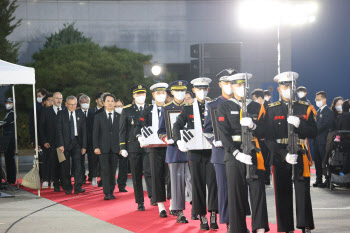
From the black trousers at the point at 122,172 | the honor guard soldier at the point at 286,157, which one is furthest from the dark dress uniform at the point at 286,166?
the black trousers at the point at 122,172

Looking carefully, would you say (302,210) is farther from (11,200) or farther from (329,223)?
(11,200)

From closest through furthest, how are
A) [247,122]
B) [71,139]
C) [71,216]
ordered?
1. [247,122]
2. [71,216]
3. [71,139]

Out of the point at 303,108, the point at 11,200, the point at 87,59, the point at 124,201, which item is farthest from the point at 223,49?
the point at 87,59

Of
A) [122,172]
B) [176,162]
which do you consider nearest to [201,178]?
[176,162]

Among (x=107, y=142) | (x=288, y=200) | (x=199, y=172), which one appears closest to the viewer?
(x=288, y=200)

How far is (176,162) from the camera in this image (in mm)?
10453

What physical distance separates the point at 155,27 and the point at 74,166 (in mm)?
22977

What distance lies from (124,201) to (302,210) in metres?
5.04

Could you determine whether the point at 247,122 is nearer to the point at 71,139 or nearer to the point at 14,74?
the point at 14,74

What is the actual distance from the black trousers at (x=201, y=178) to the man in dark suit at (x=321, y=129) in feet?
17.7

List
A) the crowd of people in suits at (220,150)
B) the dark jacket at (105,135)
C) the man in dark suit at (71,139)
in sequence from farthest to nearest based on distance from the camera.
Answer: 1. the man in dark suit at (71,139)
2. the dark jacket at (105,135)
3. the crowd of people in suits at (220,150)

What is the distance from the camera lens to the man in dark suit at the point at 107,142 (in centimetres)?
1334

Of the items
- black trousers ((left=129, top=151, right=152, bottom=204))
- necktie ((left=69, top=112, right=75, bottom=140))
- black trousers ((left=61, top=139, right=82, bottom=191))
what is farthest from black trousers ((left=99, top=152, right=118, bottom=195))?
black trousers ((left=129, top=151, right=152, bottom=204))

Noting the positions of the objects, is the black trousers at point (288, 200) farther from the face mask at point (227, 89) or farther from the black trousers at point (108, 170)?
the black trousers at point (108, 170)
